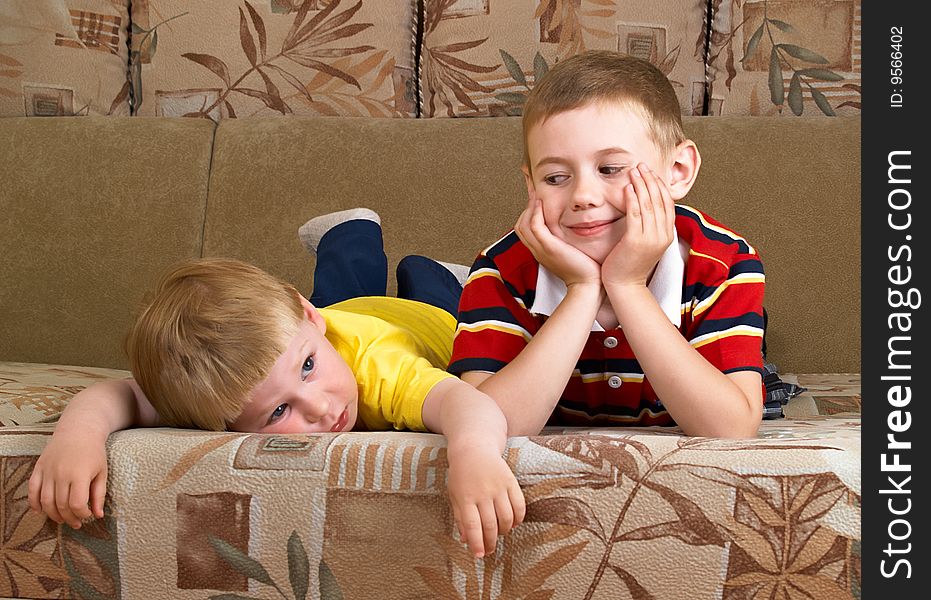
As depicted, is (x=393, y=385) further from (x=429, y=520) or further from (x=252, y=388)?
(x=429, y=520)

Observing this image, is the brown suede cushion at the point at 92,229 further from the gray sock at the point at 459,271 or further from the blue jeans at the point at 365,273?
the gray sock at the point at 459,271

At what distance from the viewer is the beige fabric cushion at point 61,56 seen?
2135 mm

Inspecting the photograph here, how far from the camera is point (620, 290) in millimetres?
1067

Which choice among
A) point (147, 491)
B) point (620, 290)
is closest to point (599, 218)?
point (620, 290)

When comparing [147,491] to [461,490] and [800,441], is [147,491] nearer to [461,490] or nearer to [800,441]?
[461,490]

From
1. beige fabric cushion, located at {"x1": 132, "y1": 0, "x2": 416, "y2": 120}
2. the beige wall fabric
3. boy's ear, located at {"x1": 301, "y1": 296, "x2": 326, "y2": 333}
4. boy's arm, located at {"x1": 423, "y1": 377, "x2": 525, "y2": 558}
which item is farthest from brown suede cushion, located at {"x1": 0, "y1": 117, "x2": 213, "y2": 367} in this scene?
boy's arm, located at {"x1": 423, "y1": 377, "x2": 525, "y2": 558}

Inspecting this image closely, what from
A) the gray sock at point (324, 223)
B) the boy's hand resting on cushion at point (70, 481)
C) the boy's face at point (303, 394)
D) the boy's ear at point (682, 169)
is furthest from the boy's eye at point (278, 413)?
the gray sock at point (324, 223)

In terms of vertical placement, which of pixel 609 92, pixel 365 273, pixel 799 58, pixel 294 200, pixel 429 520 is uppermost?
pixel 799 58

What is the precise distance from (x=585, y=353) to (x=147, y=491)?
554 mm

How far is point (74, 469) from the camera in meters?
0.82

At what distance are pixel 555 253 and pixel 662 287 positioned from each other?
137mm

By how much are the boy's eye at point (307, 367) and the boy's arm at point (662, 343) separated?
1.10ft

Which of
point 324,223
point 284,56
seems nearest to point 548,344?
point 324,223
